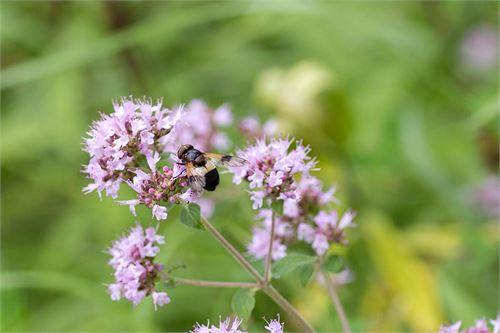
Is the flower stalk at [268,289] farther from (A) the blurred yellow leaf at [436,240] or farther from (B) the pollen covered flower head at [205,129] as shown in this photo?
(A) the blurred yellow leaf at [436,240]

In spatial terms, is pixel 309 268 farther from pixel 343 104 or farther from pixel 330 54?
pixel 330 54

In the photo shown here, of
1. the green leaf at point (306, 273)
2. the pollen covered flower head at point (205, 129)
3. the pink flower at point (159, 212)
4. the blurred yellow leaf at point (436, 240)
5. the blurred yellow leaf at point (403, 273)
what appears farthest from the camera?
the blurred yellow leaf at point (436, 240)

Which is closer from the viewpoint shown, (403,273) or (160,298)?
(160,298)

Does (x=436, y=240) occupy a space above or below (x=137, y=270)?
above

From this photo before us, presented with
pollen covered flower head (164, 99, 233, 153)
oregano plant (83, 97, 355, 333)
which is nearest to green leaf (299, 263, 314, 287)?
oregano plant (83, 97, 355, 333)

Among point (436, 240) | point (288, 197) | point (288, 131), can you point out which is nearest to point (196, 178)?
point (288, 197)

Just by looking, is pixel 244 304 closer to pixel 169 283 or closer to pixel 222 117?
pixel 169 283

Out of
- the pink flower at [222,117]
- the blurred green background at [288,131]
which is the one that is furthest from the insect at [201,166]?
the blurred green background at [288,131]
